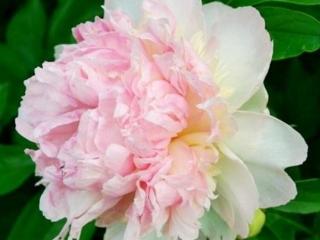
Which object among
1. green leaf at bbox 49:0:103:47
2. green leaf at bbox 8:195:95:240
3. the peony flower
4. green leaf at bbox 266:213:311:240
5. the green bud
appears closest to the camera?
the peony flower

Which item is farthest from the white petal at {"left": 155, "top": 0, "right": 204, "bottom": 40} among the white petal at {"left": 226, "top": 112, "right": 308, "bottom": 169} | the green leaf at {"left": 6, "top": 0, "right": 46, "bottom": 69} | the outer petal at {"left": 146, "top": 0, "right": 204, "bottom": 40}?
the green leaf at {"left": 6, "top": 0, "right": 46, "bottom": 69}

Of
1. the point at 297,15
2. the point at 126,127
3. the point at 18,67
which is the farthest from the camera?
the point at 18,67

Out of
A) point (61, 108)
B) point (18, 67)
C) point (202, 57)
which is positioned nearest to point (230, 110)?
point (202, 57)

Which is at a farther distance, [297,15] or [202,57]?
[297,15]

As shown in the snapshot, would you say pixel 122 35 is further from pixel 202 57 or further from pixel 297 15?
pixel 297 15

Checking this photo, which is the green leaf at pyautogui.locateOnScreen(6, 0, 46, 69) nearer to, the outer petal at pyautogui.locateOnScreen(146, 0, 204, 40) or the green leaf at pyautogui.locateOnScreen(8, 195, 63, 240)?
the green leaf at pyautogui.locateOnScreen(8, 195, 63, 240)

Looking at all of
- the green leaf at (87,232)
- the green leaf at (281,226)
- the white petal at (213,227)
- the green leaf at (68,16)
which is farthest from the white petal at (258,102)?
the green leaf at (68,16)
